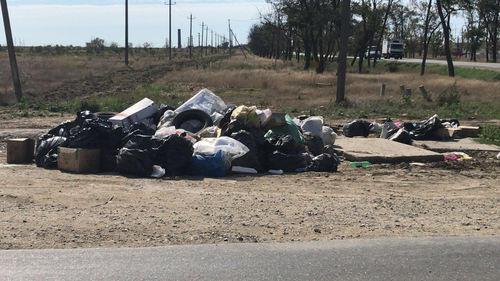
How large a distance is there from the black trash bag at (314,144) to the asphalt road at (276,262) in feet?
19.2

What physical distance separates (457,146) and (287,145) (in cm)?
460

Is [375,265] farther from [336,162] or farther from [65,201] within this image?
[336,162]

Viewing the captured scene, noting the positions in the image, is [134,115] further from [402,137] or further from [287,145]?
[402,137]

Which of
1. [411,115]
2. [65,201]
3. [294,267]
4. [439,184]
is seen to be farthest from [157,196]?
[411,115]

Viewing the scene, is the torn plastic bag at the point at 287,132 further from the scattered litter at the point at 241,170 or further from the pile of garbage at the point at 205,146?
the scattered litter at the point at 241,170

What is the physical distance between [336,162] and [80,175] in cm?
447

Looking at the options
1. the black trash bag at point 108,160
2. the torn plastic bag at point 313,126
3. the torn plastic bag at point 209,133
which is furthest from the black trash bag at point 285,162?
the black trash bag at point 108,160

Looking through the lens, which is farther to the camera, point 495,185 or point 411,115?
point 411,115

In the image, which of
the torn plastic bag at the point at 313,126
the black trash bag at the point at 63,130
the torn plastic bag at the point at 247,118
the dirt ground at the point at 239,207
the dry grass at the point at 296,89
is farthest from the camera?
the dry grass at the point at 296,89

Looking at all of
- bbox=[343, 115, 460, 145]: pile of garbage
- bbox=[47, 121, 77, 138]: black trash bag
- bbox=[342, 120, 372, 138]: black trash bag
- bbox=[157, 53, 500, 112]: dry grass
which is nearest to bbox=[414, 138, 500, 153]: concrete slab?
bbox=[343, 115, 460, 145]: pile of garbage

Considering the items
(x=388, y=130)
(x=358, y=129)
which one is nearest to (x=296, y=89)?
(x=358, y=129)

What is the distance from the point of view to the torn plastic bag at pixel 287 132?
11.5 metres

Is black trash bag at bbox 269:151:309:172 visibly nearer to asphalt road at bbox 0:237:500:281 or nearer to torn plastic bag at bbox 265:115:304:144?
torn plastic bag at bbox 265:115:304:144

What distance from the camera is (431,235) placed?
639 cm
